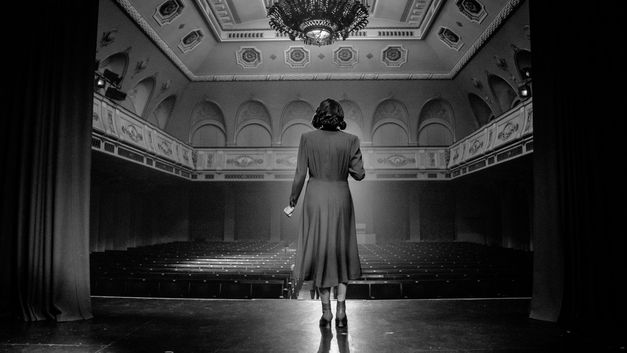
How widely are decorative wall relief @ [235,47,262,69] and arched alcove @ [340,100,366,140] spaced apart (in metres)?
4.42

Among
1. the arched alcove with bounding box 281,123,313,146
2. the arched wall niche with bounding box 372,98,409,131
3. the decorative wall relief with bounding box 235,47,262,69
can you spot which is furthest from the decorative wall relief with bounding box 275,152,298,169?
the arched wall niche with bounding box 372,98,409,131

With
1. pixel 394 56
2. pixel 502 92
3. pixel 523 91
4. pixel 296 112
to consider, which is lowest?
pixel 523 91

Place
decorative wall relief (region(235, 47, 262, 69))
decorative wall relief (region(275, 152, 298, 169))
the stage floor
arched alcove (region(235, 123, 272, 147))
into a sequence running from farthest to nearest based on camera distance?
arched alcove (region(235, 123, 272, 147)) → decorative wall relief (region(275, 152, 298, 169)) → decorative wall relief (region(235, 47, 262, 69)) → the stage floor

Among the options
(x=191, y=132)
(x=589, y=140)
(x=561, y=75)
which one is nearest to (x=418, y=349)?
(x=589, y=140)

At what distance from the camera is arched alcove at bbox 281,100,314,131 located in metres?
19.4

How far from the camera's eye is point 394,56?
56.6ft

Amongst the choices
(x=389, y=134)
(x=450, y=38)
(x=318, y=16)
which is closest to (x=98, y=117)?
Result: (x=318, y=16)

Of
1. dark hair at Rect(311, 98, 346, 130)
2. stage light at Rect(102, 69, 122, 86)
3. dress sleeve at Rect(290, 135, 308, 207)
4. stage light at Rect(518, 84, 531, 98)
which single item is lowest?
dress sleeve at Rect(290, 135, 308, 207)

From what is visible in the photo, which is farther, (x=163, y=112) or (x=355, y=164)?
(x=163, y=112)

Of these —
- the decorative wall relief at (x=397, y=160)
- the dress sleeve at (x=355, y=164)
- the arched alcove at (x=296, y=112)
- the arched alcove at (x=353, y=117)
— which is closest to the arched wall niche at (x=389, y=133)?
the arched alcove at (x=353, y=117)

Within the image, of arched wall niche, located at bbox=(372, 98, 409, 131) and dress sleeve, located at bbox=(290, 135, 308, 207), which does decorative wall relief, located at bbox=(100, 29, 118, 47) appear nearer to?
dress sleeve, located at bbox=(290, 135, 308, 207)

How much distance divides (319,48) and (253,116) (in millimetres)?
4703

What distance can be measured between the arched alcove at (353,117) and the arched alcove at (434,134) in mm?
2818

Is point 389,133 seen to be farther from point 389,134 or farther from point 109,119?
point 109,119
